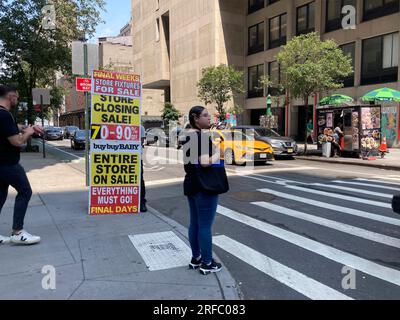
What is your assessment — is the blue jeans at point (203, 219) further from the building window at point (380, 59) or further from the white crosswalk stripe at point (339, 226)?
the building window at point (380, 59)

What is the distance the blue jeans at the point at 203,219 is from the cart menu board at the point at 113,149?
338cm

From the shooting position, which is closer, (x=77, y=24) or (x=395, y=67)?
(x=77, y=24)

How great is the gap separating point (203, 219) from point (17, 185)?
261 cm

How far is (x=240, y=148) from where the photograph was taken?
16234 millimetres

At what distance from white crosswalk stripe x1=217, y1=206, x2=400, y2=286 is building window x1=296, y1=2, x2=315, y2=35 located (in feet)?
90.5

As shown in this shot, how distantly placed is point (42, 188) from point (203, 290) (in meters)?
7.70

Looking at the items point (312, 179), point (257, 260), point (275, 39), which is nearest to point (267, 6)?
point (275, 39)

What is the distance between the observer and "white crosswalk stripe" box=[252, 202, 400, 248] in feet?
19.4

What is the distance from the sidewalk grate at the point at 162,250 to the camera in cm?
480

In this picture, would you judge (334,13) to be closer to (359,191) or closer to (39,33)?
(39,33)

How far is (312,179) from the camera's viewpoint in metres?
12.1

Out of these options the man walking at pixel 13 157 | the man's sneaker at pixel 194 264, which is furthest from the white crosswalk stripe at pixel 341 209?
the man walking at pixel 13 157
